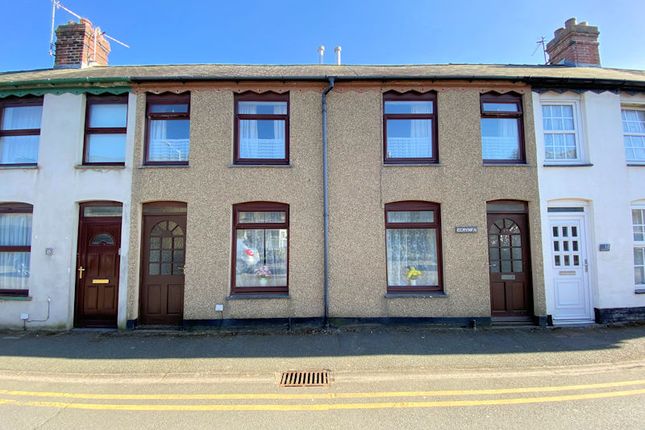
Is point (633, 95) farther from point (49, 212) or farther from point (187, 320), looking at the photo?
point (49, 212)

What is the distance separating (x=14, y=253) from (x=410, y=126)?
32.6 feet

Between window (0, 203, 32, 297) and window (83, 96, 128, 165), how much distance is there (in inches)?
76.8

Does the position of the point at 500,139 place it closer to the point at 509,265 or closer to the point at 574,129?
the point at 574,129

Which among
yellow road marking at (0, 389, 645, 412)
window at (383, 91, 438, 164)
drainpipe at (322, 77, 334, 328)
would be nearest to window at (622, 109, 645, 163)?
window at (383, 91, 438, 164)

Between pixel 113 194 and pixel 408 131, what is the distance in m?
7.14

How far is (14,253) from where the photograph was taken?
27.0ft

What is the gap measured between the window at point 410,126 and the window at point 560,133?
281 centimetres

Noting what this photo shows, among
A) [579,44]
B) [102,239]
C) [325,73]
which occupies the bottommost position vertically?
[102,239]

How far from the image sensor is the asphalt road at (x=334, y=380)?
159 inches

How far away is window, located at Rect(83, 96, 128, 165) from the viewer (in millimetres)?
8391

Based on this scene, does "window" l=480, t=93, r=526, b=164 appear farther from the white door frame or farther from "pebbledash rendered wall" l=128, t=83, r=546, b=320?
the white door frame

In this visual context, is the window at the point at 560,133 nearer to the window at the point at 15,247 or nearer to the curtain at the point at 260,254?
the curtain at the point at 260,254

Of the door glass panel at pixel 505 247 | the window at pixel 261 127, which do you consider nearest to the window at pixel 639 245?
the door glass panel at pixel 505 247

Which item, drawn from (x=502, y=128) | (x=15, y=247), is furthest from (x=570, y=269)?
(x=15, y=247)
